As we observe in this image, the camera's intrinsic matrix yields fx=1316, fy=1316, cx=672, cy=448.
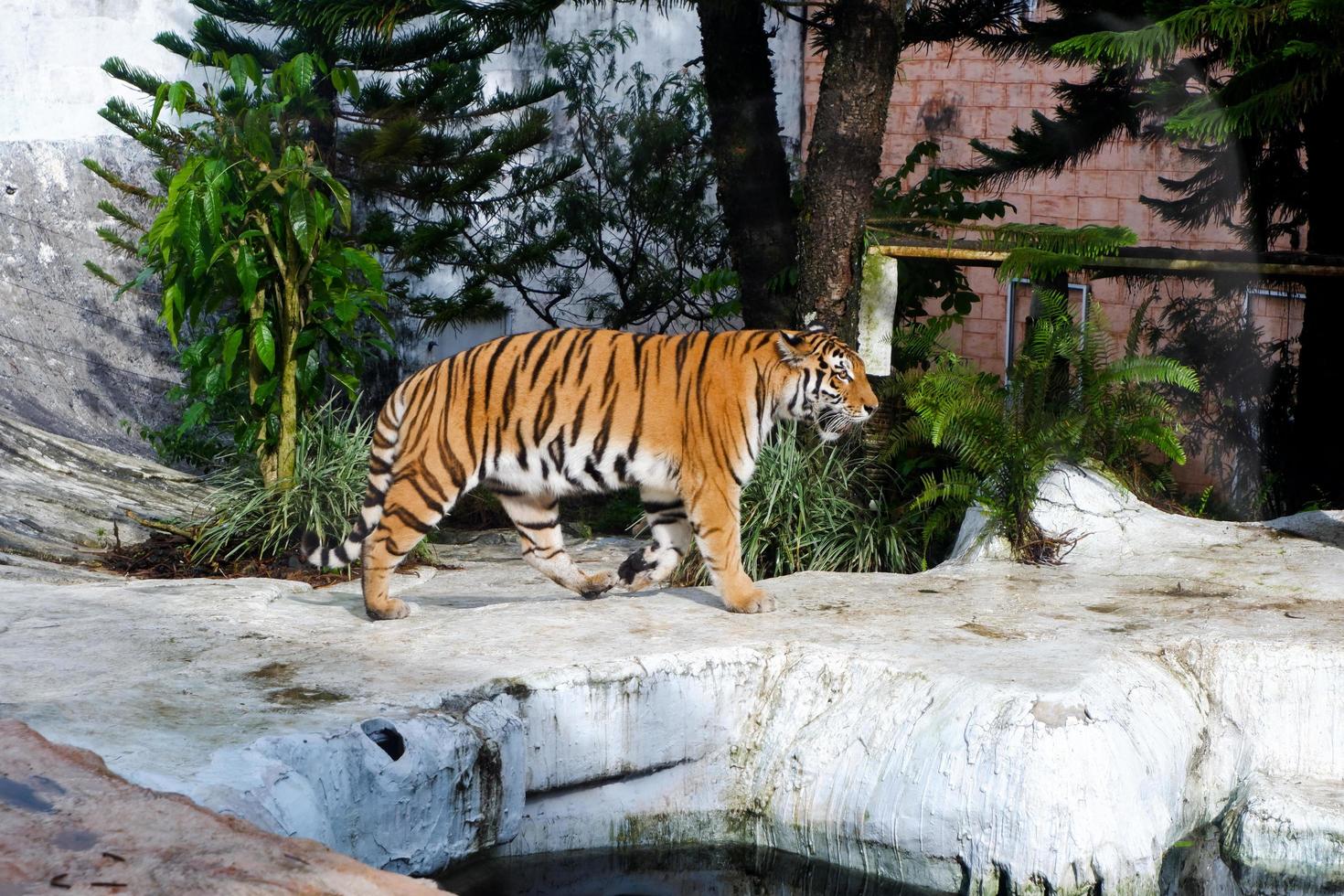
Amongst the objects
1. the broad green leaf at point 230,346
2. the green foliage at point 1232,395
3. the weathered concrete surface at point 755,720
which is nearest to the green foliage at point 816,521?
the weathered concrete surface at point 755,720

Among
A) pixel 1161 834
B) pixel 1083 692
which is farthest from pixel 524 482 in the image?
pixel 1161 834

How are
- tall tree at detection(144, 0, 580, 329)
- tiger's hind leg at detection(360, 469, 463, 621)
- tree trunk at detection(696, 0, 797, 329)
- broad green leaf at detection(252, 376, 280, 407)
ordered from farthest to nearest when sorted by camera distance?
1. tall tree at detection(144, 0, 580, 329)
2. tree trunk at detection(696, 0, 797, 329)
3. broad green leaf at detection(252, 376, 280, 407)
4. tiger's hind leg at detection(360, 469, 463, 621)

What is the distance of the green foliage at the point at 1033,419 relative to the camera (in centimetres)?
577

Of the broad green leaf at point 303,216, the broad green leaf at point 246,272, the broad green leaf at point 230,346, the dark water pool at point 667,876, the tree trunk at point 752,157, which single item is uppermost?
the tree trunk at point 752,157

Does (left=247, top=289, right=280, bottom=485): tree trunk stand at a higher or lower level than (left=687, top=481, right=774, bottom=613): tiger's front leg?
higher

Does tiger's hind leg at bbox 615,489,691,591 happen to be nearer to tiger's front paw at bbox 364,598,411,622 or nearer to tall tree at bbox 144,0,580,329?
tiger's front paw at bbox 364,598,411,622

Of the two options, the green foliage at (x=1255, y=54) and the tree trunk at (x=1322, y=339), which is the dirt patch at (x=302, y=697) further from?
the tree trunk at (x=1322, y=339)

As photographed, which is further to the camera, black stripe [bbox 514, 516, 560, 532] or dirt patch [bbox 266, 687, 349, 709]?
black stripe [bbox 514, 516, 560, 532]

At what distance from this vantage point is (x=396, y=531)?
477cm

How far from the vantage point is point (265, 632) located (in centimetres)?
445

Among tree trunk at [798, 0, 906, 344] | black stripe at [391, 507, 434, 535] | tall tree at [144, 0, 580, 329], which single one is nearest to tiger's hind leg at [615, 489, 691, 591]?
black stripe at [391, 507, 434, 535]

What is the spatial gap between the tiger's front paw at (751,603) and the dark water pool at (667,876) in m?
1.00

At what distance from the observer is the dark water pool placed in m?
3.68

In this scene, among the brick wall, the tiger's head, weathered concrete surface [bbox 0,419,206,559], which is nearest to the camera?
the tiger's head
